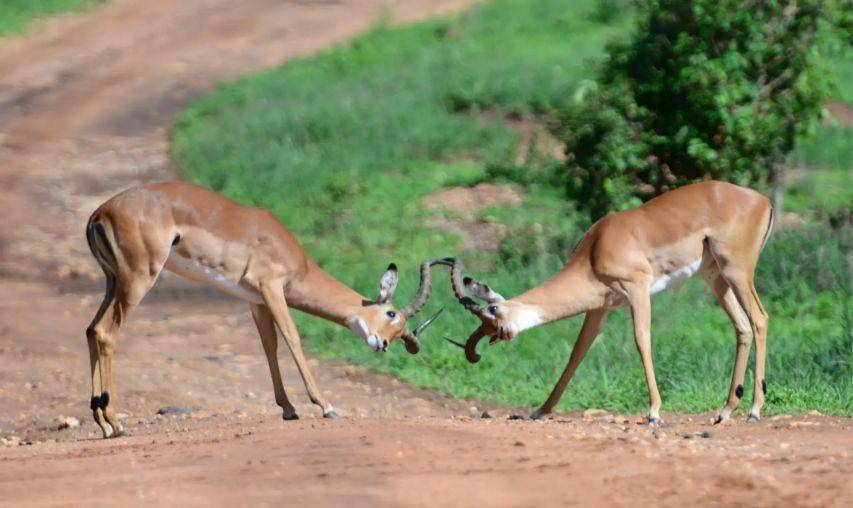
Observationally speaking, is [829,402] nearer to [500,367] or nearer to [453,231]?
[500,367]

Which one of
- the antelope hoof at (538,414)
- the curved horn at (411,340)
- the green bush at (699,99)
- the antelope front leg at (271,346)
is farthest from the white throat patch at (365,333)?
the green bush at (699,99)

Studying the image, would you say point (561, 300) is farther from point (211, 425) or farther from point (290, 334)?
point (211, 425)

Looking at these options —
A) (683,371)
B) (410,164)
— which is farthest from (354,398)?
(410,164)

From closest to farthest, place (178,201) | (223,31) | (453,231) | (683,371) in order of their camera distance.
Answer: (178,201)
(683,371)
(453,231)
(223,31)

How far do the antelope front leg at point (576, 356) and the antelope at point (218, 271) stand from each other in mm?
890

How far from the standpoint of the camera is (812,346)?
415 inches

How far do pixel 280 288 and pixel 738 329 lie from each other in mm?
2904

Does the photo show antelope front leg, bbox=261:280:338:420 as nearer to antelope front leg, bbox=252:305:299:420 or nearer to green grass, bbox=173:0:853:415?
antelope front leg, bbox=252:305:299:420

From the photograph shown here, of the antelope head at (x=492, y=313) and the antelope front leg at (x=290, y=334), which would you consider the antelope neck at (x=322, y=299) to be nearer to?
the antelope front leg at (x=290, y=334)

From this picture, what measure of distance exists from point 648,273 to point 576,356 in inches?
27.8

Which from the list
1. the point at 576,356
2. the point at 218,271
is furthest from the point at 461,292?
the point at 218,271

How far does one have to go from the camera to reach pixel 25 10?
2508cm

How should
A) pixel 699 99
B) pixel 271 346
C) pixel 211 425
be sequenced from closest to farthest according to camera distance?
pixel 211 425 < pixel 271 346 < pixel 699 99

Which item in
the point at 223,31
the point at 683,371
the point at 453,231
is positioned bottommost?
the point at 223,31
